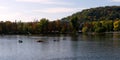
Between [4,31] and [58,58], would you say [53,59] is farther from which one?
[4,31]

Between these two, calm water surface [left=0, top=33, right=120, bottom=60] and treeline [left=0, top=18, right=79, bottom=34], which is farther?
treeline [left=0, top=18, right=79, bottom=34]

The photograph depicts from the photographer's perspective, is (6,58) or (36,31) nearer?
(6,58)

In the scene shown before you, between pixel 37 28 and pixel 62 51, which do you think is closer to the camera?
pixel 62 51

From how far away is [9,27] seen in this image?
195 metres

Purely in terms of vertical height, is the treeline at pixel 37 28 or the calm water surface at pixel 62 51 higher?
the treeline at pixel 37 28

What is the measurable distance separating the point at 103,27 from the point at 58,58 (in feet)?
461

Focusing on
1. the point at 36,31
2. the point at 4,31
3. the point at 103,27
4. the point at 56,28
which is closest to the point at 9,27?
the point at 4,31

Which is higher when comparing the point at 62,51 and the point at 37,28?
the point at 37,28

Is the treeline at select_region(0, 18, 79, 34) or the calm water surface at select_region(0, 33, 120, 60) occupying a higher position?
the treeline at select_region(0, 18, 79, 34)


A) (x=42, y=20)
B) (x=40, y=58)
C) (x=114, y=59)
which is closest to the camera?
(x=114, y=59)

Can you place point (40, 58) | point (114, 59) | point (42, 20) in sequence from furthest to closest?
1. point (42, 20)
2. point (40, 58)
3. point (114, 59)

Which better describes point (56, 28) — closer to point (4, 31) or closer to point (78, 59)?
point (4, 31)

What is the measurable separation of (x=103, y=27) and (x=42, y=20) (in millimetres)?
39190

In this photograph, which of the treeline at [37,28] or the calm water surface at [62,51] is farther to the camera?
the treeline at [37,28]
